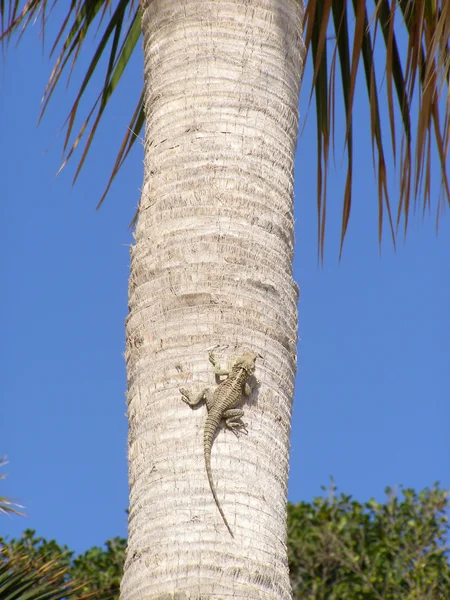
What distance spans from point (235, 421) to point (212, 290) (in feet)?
1.45

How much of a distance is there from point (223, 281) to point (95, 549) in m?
8.26

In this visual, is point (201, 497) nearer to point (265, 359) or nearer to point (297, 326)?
point (265, 359)

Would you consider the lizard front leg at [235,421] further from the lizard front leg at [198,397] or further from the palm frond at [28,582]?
the palm frond at [28,582]

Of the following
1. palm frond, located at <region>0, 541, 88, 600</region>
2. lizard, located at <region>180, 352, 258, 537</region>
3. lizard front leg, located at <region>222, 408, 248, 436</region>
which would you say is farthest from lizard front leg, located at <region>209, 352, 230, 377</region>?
palm frond, located at <region>0, 541, 88, 600</region>

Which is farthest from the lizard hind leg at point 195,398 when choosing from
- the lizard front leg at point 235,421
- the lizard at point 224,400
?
the lizard front leg at point 235,421

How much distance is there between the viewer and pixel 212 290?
10.9 ft

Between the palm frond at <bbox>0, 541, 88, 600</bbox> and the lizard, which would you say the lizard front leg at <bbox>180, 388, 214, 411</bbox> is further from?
the palm frond at <bbox>0, 541, 88, 600</bbox>

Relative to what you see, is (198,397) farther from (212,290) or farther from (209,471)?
(212,290)

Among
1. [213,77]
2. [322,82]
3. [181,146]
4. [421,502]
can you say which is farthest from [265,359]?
[421,502]

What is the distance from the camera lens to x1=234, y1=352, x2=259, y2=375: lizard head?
3.15 meters

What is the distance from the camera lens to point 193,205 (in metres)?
3.49

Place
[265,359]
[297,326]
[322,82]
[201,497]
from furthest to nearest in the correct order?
1. [322,82]
2. [297,326]
3. [265,359]
4. [201,497]

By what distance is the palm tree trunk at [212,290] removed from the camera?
2980 millimetres

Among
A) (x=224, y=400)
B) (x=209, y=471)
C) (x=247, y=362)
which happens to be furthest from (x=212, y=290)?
(x=209, y=471)
